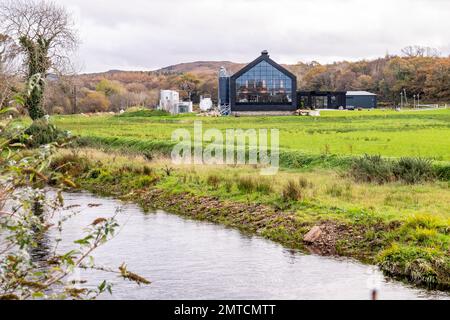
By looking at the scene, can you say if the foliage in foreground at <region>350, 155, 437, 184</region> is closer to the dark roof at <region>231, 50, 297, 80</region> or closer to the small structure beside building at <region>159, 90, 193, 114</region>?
the dark roof at <region>231, 50, 297, 80</region>

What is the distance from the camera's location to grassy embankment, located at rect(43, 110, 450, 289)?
17219 mm

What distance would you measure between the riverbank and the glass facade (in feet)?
191

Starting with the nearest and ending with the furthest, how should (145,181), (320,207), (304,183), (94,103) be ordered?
(320,207) < (304,183) < (145,181) < (94,103)

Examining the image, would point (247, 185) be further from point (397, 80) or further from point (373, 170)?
point (397, 80)

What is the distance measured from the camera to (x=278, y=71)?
9056cm

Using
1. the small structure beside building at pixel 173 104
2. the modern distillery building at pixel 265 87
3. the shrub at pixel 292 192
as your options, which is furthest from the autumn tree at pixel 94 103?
the shrub at pixel 292 192

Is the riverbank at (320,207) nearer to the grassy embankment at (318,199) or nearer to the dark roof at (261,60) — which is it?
the grassy embankment at (318,199)

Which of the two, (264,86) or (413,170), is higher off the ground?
(264,86)

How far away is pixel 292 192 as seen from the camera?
77.7ft

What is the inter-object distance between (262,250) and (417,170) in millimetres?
9705

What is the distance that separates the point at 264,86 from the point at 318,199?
6815cm

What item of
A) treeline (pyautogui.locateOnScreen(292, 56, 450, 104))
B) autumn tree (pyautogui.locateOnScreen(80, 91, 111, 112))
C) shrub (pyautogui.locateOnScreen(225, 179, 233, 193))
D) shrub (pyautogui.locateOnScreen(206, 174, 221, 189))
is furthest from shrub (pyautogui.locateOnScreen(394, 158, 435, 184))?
autumn tree (pyautogui.locateOnScreen(80, 91, 111, 112))

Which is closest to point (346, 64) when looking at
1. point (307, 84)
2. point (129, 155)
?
point (307, 84)

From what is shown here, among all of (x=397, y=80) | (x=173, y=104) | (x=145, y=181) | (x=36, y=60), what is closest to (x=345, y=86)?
(x=397, y=80)
